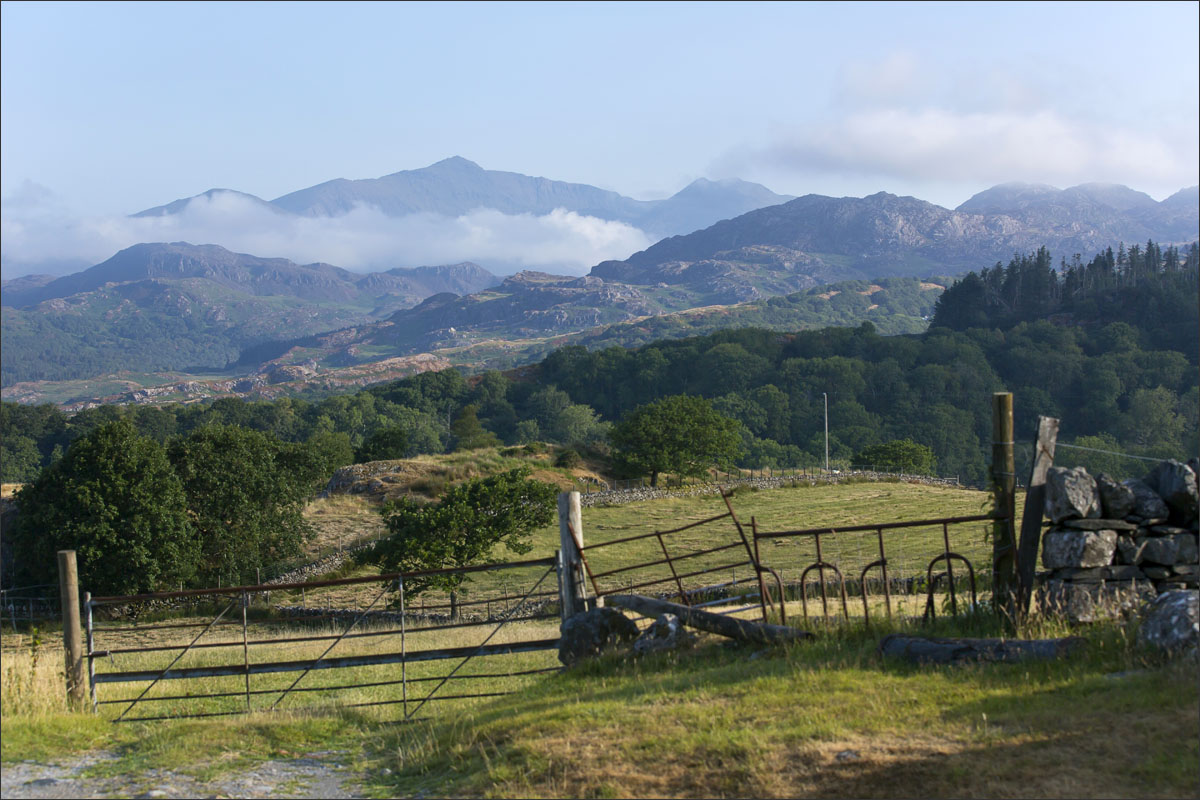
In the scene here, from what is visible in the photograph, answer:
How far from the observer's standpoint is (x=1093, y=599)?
1005 cm

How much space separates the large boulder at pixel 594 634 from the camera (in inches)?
440

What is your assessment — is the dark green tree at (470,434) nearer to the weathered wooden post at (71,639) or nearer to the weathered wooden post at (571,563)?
the weathered wooden post at (71,639)

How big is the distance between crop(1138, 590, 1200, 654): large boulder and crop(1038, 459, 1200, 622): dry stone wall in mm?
1424

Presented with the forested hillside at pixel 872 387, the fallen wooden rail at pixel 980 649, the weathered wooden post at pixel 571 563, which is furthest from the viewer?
the forested hillside at pixel 872 387

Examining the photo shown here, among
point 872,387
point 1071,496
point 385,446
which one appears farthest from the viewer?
point 872,387

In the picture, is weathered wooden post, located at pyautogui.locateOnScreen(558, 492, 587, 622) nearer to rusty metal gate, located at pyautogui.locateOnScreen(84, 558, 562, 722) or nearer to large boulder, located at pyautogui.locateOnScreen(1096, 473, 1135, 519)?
rusty metal gate, located at pyautogui.locateOnScreen(84, 558, 562, 722)

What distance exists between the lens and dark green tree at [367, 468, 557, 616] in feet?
107

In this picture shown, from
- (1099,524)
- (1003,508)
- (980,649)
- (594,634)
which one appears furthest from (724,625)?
(1099,524)

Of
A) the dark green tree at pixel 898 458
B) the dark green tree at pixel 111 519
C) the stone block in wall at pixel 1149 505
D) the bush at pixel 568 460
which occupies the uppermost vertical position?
the stone block in wall at pixel 1149 505

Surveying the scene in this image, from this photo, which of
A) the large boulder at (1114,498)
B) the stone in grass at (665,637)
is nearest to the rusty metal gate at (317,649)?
the stone in grass at (665,637)

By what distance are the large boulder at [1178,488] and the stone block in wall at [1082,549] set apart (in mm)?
743

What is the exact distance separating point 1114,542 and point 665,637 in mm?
4842

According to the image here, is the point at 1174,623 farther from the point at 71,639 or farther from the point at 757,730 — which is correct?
the point at 71,639

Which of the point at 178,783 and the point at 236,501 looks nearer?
the point at 178,783
